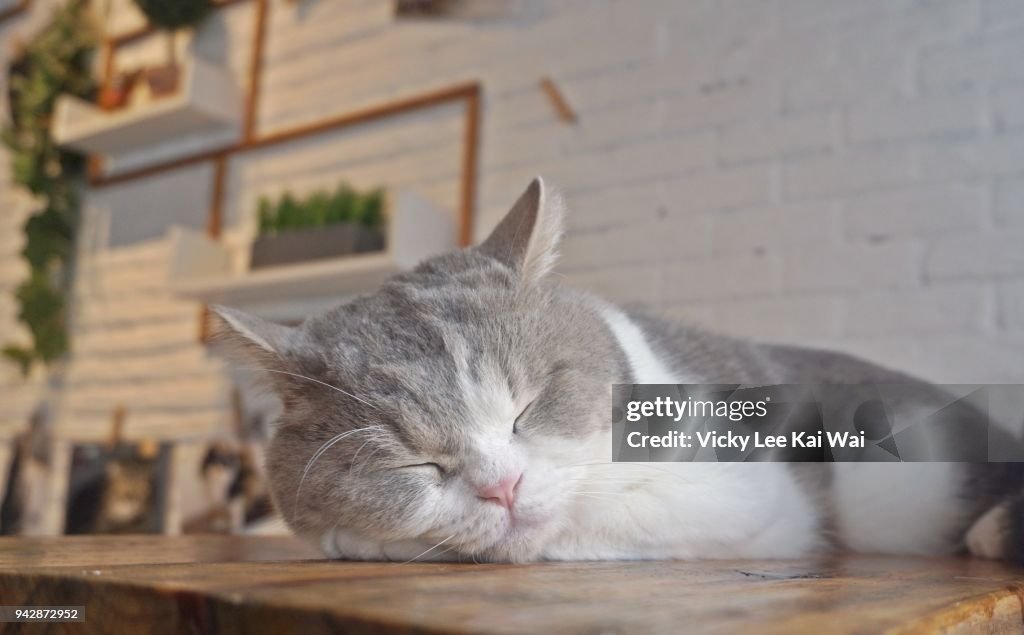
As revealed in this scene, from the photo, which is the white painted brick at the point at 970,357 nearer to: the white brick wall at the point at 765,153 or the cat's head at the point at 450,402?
the white brick wall at the point at 765,153

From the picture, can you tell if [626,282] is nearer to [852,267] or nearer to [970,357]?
[852,267]

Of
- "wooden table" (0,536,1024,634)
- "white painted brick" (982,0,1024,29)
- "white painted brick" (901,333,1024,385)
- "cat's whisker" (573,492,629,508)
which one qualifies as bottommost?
"wooden table" (0,536,1024,634)

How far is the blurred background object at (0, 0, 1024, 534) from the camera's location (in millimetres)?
1836

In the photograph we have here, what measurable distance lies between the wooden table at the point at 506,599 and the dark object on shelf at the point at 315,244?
5.56 ft

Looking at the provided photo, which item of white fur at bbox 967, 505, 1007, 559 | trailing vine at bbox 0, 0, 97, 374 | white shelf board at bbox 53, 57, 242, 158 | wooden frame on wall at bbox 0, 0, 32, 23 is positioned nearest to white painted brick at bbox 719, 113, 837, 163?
white fur at bbox 967, 505, 1007, 559

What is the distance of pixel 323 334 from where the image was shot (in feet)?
3.37

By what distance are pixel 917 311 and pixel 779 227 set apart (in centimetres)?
37

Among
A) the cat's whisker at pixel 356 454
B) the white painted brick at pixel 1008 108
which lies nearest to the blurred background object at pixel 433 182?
the white painted brick at pixel 1008 108

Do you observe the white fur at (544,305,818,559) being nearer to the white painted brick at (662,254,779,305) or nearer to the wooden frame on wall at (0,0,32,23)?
the white painted brick at (662,254,779,305)

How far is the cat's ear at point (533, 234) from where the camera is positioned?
3.37 ft

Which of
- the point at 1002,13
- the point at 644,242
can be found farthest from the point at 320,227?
the point at 1002,13

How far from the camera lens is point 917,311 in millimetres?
1809

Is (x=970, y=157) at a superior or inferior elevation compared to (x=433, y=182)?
inferior

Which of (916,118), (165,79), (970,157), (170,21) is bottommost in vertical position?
(970,157)
